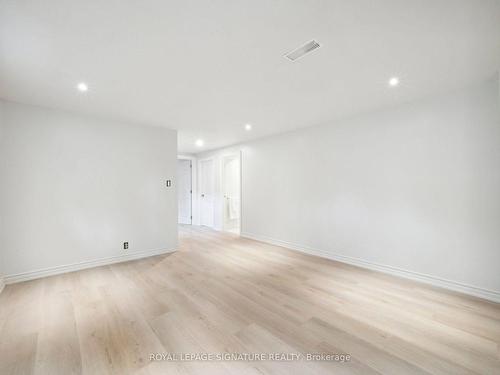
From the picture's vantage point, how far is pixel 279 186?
4.94 meters

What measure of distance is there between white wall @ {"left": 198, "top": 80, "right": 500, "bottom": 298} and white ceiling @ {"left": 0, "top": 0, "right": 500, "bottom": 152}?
0.42 meters

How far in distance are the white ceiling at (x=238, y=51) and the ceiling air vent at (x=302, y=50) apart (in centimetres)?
6

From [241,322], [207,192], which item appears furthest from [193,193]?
[241,322]

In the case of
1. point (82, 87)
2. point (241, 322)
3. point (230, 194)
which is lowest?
point (241, 322)

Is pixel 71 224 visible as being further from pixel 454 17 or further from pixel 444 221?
pixel 444 221

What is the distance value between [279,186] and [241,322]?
320 cm

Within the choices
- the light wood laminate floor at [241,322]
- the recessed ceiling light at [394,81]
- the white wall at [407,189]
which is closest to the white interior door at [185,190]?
the white wall at [407,189]

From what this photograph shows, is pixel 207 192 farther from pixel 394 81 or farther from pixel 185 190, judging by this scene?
pixel 394 81

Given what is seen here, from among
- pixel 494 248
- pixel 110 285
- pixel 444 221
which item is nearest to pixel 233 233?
pixel 110 285

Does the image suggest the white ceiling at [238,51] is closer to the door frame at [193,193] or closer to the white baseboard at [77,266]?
the white baseboard at [77,266]

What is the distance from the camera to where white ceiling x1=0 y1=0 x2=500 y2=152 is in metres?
1.51

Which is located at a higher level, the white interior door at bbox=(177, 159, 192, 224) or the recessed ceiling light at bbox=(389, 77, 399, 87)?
the recessed ceiling light at bbox=(389, 77, 399, 87)

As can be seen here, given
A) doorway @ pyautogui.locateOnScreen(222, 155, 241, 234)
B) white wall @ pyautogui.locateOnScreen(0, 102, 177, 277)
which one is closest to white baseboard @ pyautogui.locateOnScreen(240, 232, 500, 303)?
doorway @ pyautogui.locateOnScreen(222, 155, 241, 234)

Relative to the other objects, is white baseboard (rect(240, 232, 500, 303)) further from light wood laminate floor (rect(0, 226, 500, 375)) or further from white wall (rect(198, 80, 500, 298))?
light wood laminate floor (rect(0, 226, 500, 375))
